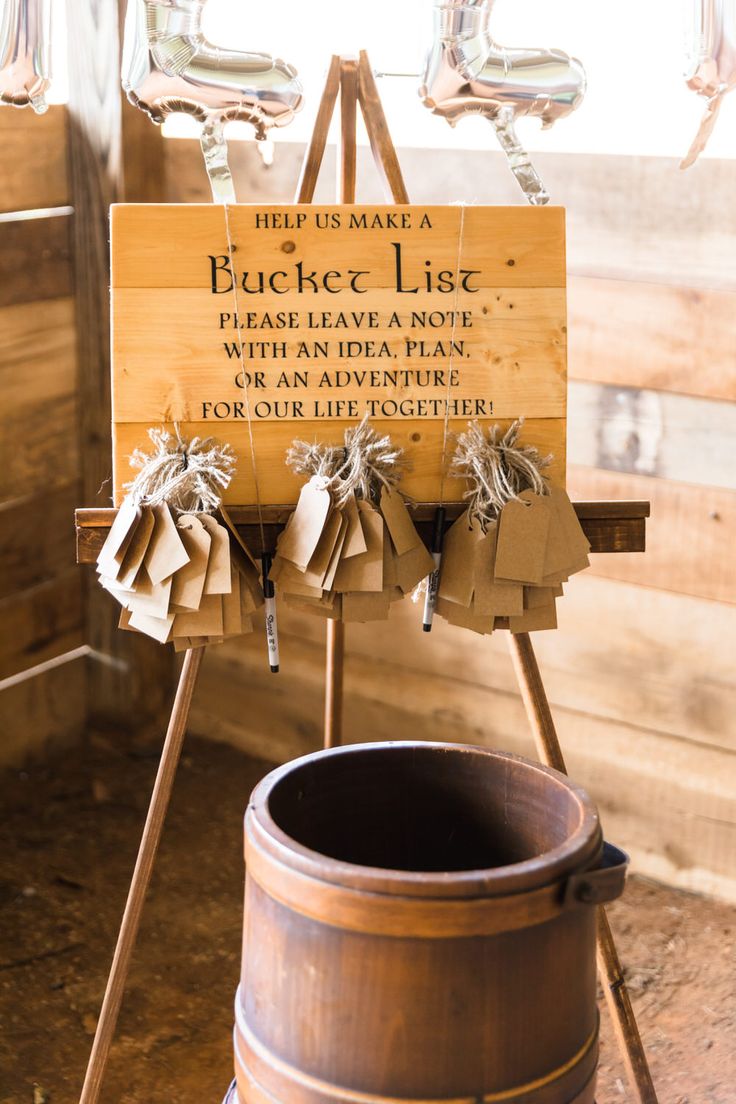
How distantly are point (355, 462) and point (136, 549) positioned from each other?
0.23 m

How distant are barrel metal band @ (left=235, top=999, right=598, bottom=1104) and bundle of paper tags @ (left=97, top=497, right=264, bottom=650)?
0.37 m

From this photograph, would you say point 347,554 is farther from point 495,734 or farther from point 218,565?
point 495,734

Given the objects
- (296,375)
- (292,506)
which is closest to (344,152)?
(296,375)

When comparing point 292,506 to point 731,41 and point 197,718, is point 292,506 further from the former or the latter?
point 197,718

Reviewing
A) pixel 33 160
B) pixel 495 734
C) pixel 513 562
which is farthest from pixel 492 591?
pixel 33 160

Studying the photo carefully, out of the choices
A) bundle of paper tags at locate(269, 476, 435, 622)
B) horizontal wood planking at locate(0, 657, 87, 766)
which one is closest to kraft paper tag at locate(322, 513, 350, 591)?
bundle of paper tags at locate(269, 476, 435, 622)

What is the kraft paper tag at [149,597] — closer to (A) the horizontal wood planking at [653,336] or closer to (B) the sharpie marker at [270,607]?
(B) the sharpie marker at [270,607]

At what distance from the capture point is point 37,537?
2.22 m

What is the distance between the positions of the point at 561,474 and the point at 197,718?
4.35ft

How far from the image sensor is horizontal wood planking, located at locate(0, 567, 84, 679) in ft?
7.23

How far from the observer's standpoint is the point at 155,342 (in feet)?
4.10

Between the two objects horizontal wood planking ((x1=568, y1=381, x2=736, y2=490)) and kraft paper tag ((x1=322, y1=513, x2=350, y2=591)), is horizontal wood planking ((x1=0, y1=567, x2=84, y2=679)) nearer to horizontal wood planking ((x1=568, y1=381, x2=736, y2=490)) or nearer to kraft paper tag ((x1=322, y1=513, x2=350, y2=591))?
horizontal wood planking ((x1=568, y1=381, x2=736, y2=490))

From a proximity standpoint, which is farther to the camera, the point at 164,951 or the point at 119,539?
the point at 164,951

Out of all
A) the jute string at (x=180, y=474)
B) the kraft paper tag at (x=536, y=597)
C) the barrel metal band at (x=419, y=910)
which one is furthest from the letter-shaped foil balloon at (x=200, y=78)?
the barrel metal band at (x=419, y=910)
